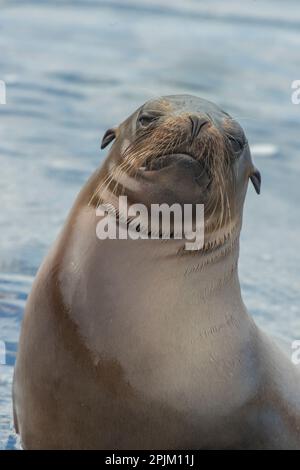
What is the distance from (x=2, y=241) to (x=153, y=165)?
9.63ft

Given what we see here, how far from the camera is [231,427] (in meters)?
4.36

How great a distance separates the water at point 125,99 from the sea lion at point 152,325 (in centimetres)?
57

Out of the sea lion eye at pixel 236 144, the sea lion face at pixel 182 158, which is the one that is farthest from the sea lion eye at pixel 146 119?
the sea lion eye at pixel 236 144

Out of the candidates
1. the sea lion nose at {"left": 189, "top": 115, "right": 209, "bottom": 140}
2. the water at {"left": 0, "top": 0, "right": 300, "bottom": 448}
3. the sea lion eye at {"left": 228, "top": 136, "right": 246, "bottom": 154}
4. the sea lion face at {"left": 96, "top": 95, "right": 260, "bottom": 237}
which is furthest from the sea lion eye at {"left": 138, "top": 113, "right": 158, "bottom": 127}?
the water at {"left": 0, "top": 0, "right": 300, "bottom": 448}

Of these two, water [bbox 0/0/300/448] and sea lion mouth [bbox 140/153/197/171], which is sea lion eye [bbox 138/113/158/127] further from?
water [bbox 0/0/300/448]

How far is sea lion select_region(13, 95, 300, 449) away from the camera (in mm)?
4254

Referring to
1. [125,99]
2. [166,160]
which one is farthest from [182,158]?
[125,99]

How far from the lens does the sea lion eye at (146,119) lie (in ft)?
14.5

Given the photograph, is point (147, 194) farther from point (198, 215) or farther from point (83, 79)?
point (83, 79)

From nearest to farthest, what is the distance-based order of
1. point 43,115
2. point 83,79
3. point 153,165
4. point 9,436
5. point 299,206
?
point 153,165 → point 9,436 → point 299,206 → point 43,115 → point 83,79

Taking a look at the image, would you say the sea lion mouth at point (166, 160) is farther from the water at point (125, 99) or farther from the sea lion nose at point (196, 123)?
the water at point (125, 99)

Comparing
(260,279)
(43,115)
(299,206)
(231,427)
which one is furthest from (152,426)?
(43,115)

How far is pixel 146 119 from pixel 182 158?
30 centimetres

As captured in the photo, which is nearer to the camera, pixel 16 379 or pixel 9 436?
pixel 16 379
